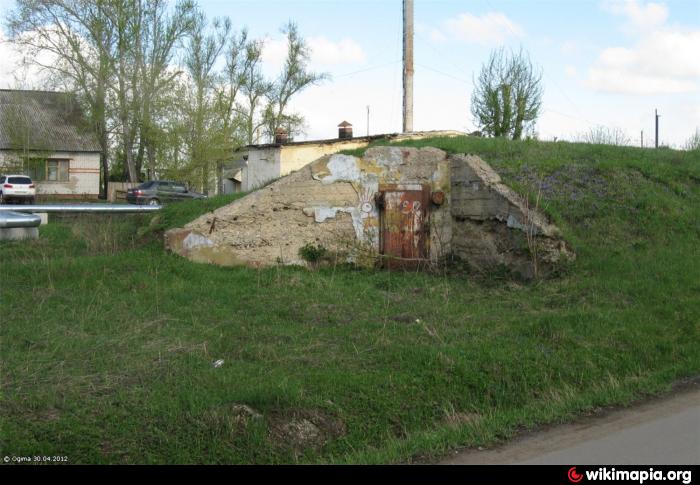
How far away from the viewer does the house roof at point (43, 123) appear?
3759 cm

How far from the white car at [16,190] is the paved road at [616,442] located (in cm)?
3155

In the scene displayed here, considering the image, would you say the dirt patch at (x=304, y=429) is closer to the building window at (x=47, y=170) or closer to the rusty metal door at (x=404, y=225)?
the rusty metal door at (x=404, y=225)

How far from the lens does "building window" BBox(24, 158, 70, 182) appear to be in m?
38.0

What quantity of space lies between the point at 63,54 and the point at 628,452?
3764cm

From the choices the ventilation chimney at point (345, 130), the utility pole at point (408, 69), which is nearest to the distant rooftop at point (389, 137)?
the utility pole at point (408, 69)

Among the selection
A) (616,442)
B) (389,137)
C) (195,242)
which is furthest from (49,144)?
(616,442)

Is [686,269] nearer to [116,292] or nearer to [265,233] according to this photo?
[265,233]

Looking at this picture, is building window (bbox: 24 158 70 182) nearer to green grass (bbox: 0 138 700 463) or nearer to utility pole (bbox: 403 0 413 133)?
utility pole (bbox: 403 0 413 133)

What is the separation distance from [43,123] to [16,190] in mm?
10186

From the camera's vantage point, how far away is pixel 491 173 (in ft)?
39.2

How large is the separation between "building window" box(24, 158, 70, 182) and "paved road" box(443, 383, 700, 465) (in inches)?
1500

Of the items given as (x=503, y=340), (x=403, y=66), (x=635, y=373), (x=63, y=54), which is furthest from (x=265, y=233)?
(x=63, y=54)

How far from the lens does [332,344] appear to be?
7355 mm

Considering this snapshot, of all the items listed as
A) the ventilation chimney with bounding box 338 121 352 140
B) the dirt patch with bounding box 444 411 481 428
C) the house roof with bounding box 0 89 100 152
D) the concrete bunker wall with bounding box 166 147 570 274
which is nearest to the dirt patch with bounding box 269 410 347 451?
the dirt patch with bounding box 444 411 481 428
